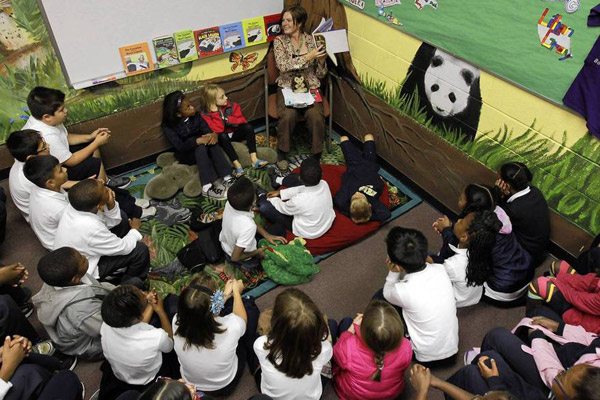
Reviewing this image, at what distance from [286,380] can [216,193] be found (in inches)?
79.5

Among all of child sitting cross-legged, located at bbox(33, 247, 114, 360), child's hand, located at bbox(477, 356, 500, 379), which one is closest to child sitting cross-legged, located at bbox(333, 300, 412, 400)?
child's hand, located at bbox(477, 356, 500, 379)

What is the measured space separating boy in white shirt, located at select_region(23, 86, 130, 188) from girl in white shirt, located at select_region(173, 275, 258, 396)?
172cm

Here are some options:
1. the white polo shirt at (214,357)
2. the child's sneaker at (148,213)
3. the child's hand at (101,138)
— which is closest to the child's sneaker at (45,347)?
the white polo shirt at (214,357)

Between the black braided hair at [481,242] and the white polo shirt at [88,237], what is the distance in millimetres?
2176

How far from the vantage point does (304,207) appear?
125 inches

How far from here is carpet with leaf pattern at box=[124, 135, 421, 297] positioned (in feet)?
10.2

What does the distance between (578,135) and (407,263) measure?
1307mm

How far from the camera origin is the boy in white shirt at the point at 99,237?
8.64 ft

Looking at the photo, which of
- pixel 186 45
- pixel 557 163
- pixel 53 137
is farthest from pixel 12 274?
pixel 557 163

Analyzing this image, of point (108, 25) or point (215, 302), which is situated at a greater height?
point (108, 25)

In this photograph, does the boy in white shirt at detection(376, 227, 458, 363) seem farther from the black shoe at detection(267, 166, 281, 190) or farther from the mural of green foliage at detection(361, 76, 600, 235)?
the black shoe at detection(267, 166, 281, 190)

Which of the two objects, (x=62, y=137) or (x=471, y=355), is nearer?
(x=471, y=355)

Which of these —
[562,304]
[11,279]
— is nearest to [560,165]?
[562,304]

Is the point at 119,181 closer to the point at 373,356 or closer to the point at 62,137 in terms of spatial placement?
the point at 62,137
